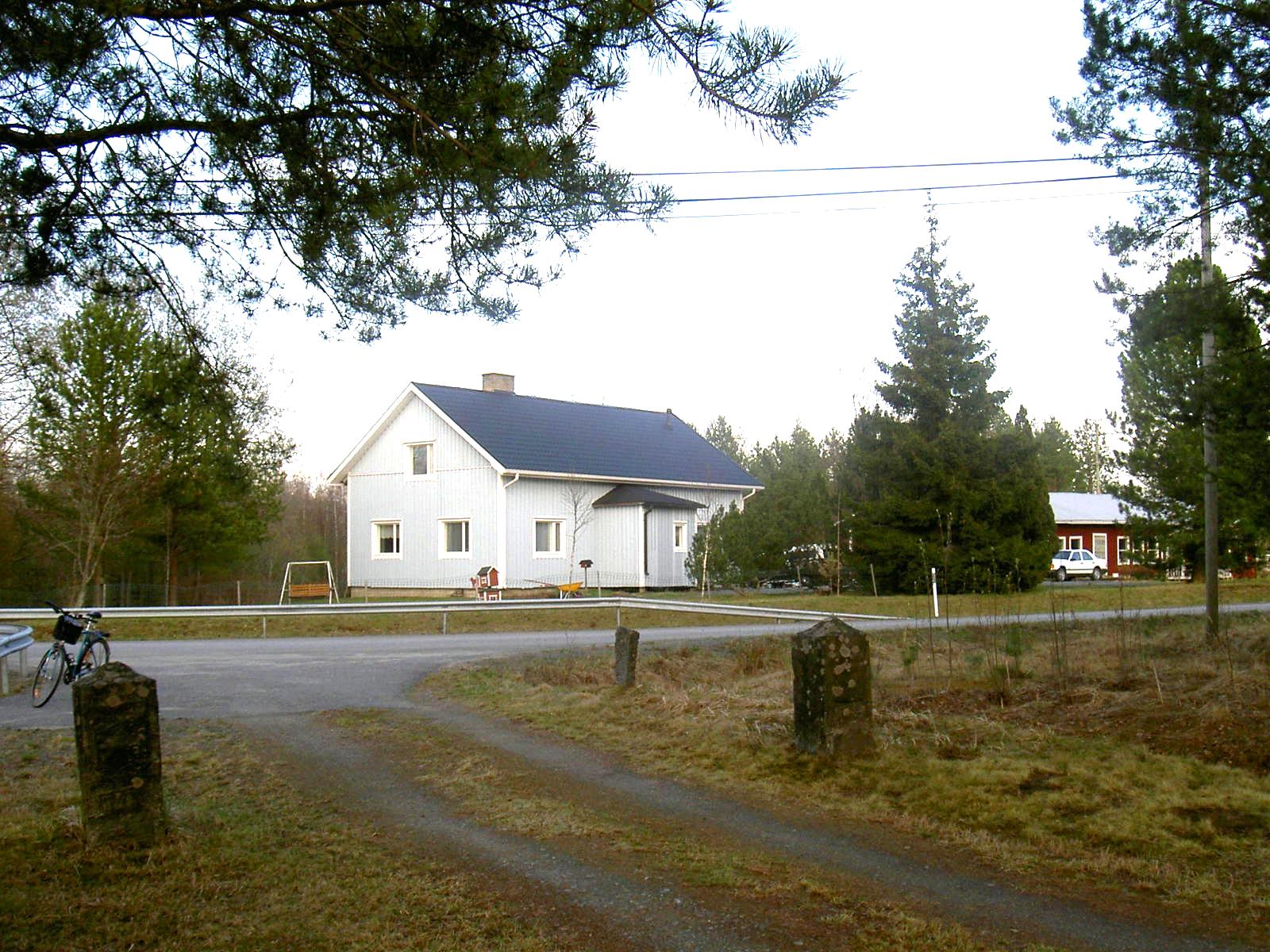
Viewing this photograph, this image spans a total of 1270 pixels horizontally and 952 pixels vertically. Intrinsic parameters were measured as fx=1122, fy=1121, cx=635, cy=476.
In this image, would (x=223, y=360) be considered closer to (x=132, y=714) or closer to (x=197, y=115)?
(x=197, y=115)

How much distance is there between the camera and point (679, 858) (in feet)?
19.5

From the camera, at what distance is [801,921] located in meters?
4.95

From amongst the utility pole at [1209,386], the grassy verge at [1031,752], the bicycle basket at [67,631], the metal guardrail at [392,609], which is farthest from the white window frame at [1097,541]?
the bicycle basket at [67,631]

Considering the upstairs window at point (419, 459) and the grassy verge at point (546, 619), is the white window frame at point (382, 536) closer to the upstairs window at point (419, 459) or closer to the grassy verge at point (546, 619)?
the upstairs window at point (419, 459)

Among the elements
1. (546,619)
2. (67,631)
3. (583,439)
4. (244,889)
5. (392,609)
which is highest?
(583,439)

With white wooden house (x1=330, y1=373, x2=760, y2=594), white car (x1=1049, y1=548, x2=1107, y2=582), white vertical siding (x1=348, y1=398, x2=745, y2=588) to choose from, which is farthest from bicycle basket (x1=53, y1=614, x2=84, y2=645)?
white car (x1=1049, y1=548, x2=1107, y2=582)

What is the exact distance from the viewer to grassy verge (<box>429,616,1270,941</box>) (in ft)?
18.6

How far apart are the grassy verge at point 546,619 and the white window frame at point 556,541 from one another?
673 cm

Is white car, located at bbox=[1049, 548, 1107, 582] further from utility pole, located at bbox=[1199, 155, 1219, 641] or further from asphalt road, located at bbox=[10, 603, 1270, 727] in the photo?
utility pole, located at bbox=[1199, 155, 1219, 641]

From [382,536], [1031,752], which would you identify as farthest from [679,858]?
[382,536]

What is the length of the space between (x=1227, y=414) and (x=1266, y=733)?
407cm

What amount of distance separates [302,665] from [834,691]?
8975 mm

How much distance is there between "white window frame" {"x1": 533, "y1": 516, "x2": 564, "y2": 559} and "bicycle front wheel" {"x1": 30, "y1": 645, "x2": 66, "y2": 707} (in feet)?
73.6

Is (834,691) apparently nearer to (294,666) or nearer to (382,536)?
(294,666)
